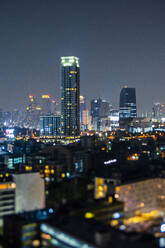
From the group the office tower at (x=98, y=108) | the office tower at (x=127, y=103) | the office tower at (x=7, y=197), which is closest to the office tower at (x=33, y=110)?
the office tower at (x=98, y=108)

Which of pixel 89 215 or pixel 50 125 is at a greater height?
pixel 50 125

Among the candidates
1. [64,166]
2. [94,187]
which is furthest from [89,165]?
[94,187]

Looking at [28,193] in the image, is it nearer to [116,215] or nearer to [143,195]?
[116,215]

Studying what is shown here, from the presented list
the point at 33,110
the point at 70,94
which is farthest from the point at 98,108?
the point at 70,94

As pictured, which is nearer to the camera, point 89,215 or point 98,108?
point 89,215

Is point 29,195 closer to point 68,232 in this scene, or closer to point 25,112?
point 68,232

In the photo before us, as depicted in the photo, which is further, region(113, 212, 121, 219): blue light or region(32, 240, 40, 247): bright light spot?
region(113, 212, 121, 219): blue light

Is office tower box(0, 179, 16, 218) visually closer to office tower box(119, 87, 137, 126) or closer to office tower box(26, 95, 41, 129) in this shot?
office tower box(119, 87, 137, 126)

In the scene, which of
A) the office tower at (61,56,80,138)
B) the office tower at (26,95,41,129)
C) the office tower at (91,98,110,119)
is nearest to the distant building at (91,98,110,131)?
the office tower at (91,98,110,119)
